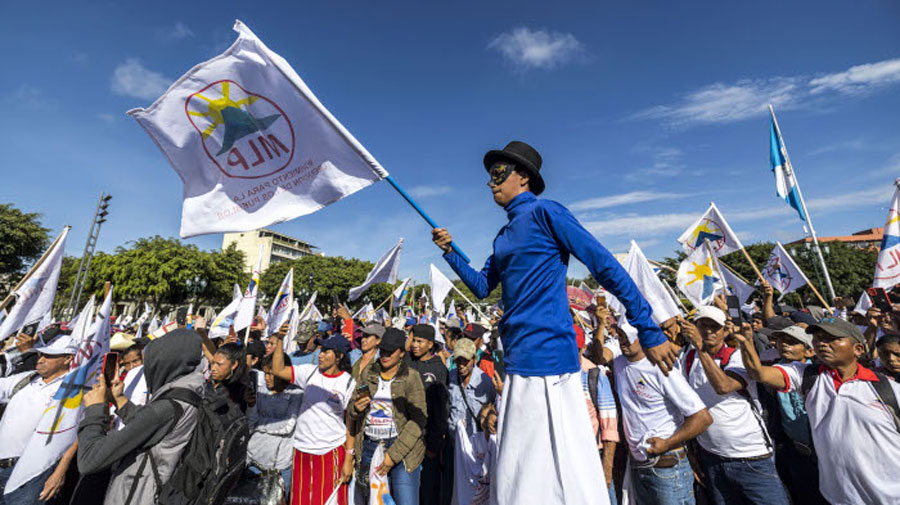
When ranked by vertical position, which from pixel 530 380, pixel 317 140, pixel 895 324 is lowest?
pixel 530 380

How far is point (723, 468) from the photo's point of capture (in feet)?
11.6

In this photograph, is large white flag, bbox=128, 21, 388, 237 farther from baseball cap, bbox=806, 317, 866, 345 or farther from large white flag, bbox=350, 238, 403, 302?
large white flag, bbox=350, 238, 403, 302

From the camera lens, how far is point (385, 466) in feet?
13.2

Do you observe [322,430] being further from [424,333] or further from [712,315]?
[712,315]

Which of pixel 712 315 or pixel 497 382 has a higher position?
pixel 712 315

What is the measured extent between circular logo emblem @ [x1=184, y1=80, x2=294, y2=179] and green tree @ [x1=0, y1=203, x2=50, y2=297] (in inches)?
1525

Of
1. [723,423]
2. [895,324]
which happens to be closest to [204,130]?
[723,423]

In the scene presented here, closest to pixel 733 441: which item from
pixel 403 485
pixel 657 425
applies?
pixel 657 425

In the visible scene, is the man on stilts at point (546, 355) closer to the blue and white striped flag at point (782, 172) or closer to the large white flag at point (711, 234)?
the large white flag at point (711, 234)

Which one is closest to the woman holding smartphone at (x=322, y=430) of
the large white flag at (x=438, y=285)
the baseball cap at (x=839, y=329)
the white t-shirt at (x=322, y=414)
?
the white t-shirt at (x=322, y=414)

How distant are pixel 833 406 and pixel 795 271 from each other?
7.68 meters

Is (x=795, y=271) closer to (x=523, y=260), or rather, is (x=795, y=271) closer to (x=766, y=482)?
(x=766, y=482)

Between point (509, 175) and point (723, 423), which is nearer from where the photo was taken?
point (509, 175)

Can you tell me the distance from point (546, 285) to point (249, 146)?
2596 mm
